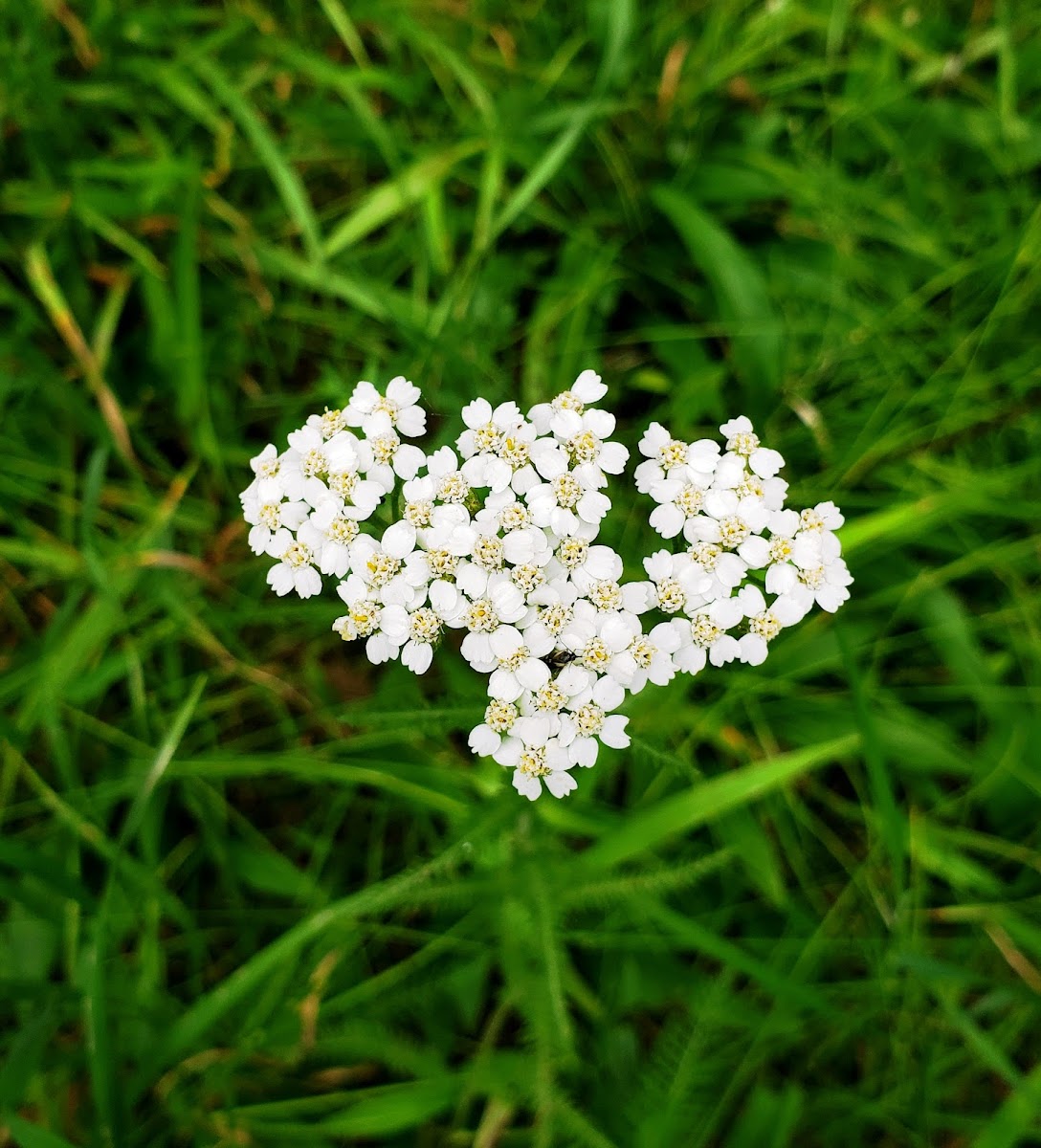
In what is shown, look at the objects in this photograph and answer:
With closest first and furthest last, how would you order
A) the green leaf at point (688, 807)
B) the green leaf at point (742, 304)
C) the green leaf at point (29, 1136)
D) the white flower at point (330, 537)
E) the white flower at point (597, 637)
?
the white flower at point (597, 637) → the white flower at point (330, 537) → the green leaf at point (29, 1136) → the green leaf at point (688, 807) → the green leaf at point (742, 304)

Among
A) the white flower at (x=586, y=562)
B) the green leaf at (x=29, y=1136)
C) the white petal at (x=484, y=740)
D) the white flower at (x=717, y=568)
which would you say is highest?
the white flower at (x=717, y=568)

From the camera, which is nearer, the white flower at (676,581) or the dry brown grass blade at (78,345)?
the white flower at (676,581)

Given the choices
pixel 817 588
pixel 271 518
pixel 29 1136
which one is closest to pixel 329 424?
pixel 271 518

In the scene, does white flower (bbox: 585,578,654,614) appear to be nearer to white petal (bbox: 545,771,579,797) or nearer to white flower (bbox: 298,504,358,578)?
white petal (bbox: 545,771,579,797)

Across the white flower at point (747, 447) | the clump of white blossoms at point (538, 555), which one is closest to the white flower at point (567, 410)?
the clump of white blossoms at point (538, 555)

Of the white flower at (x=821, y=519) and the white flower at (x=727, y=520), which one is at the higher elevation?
the white flower at (x=821, y=519)

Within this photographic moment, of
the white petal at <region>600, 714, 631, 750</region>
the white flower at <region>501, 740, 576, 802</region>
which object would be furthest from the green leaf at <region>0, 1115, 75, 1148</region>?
the white petal at <region>600, 714, 631, 750</region>

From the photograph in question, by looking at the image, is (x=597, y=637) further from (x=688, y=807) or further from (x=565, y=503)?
(x=688, y=807)

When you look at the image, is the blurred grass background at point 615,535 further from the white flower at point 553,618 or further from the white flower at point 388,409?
the white flower at point 553,618

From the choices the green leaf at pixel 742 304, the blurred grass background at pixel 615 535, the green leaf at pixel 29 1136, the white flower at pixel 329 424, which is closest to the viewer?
the white flower at pixel 329 424
